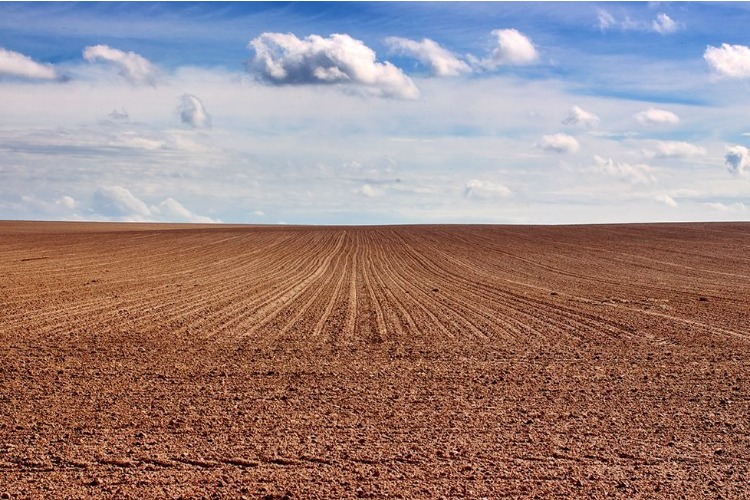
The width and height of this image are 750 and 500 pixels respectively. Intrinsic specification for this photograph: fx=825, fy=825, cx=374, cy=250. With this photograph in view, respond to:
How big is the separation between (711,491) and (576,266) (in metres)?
28.1

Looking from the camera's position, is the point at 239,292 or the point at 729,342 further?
the point at 239,292

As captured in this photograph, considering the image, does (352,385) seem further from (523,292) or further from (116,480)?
(523,292)

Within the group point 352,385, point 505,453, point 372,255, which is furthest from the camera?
point 372,255

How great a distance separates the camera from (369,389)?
35.1 ft

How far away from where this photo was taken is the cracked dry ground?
725 centimetres

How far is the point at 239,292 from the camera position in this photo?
2267cm

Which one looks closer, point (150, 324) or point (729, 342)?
point (729, 342)

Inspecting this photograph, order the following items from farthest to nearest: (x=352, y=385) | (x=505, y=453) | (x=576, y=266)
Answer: (x=576, y=266) → (x=352, y=385) → (x=505, y=453)

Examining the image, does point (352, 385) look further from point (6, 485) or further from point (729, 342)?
point (729, 342)

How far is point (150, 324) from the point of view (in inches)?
640

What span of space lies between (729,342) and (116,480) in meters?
11.8

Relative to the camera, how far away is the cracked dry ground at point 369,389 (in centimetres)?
725

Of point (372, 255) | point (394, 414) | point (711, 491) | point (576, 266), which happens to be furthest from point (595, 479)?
point (372, 255)

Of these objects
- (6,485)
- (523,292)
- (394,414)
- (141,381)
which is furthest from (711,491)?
(523,292)
